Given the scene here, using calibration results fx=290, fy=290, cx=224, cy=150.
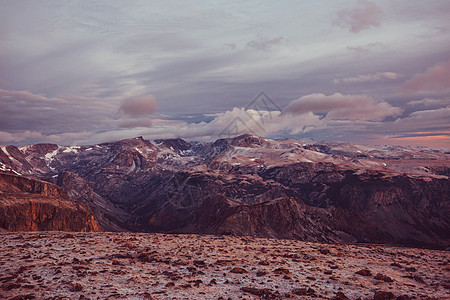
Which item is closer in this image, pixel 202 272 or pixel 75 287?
pixel 75 287

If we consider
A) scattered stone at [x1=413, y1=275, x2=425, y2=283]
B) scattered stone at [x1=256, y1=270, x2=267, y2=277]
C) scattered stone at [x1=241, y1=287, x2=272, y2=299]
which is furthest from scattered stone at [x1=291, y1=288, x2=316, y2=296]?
scattered stone at [x1=413, y1=275, x2=425, y2=283]

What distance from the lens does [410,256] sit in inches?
1474

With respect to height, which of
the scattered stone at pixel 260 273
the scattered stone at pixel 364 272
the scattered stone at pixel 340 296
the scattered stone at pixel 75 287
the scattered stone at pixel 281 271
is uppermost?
the scattered stone at pixel 75 287

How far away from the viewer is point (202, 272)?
25.5 meters

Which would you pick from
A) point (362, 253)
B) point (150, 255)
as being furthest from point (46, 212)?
point (362, 253)

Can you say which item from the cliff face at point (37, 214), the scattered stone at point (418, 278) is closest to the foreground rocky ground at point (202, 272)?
the scattered stone at point (418, 278)

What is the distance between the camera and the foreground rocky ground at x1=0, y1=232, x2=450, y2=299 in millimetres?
20812

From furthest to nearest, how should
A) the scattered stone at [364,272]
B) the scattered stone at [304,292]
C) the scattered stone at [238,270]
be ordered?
the scattered stone at [364,272] < the scattered stone at [238,270] < the scattered stone at [304,292]

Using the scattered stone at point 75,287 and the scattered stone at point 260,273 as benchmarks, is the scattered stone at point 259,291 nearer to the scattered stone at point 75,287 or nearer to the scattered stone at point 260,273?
the scattered stone at point 260,273

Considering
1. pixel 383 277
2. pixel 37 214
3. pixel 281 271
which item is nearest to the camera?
pixel 383 277

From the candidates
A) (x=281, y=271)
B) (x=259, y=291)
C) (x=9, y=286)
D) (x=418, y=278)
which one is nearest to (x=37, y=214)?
(x=9, y=286)

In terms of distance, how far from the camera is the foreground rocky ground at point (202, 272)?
20.8m

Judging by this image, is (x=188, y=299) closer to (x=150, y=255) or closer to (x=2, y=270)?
(x=150, y=255)

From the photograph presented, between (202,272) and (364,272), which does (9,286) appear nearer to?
(202,272)
